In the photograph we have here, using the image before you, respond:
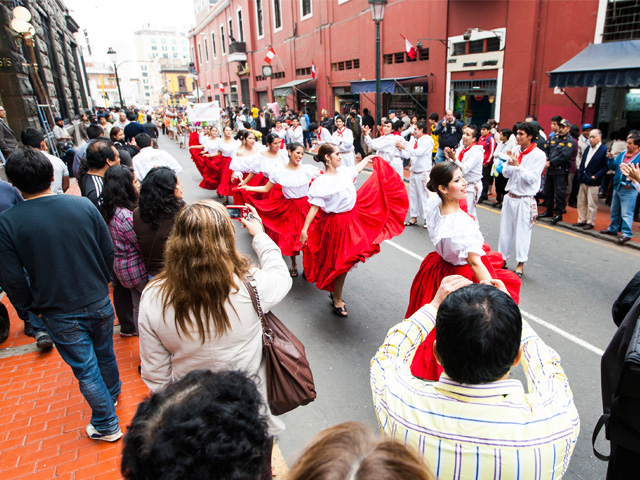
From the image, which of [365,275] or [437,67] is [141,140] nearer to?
[365,275]

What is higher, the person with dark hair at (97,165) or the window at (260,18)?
the window at (260,18)

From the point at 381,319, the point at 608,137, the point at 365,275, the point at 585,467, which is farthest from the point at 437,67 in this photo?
the point at 585,467

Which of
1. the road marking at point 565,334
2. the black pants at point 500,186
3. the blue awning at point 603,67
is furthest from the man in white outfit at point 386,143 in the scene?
the road marking at point 565,334

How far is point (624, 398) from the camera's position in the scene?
1.74 meters

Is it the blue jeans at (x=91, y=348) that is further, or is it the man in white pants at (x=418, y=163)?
the man in white pants at (x=418, y=163)

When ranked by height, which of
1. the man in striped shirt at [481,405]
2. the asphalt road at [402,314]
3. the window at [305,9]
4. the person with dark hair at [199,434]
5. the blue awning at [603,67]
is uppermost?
the window at [305,9]

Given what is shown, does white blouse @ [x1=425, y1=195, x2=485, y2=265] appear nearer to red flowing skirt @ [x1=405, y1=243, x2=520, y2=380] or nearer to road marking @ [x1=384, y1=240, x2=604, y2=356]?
red flowing skirt @ [x1=405, y1=243, x2=520, y2=380]

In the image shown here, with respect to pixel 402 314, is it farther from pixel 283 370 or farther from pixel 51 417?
pixel 51 417

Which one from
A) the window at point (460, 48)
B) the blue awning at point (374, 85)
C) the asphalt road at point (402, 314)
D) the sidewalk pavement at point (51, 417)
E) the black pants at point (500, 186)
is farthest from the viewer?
the blue awning at point (374, 85)

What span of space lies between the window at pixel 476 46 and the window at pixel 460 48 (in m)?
0.24

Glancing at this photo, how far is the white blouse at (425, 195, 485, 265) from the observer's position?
3016 mm

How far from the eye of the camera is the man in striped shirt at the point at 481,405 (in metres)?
1.29

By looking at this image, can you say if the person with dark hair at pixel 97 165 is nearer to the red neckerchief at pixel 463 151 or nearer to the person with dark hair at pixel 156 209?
the person with dark hair at pixel 156 209

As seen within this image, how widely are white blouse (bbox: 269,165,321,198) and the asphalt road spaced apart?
129 cm
